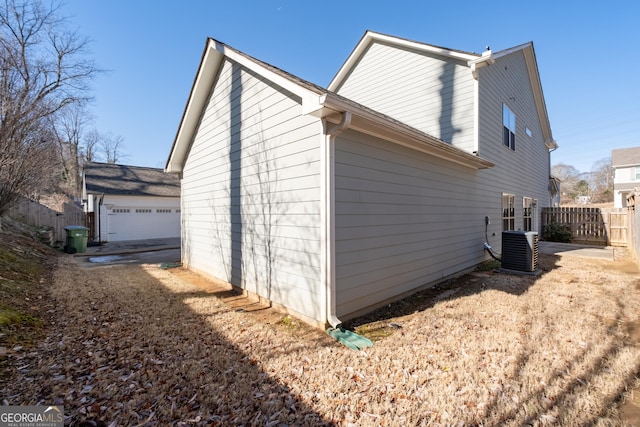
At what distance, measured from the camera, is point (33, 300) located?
4.70 m

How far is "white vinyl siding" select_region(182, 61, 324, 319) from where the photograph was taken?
4191 mm

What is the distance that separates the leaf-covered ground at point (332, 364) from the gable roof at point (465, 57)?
6491 mm

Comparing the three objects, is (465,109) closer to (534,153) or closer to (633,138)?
(534,153)

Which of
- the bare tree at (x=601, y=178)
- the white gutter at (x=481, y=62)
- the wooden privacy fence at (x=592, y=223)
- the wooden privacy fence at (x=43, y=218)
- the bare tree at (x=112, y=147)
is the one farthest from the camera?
the bare tree at (x=601, y=178)

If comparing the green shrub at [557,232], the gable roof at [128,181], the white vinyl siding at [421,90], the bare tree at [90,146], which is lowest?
the green shrub at [557,232]

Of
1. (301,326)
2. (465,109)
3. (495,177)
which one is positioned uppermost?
(465,109)

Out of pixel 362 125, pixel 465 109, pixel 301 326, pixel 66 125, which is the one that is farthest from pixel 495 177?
pixel 66 125

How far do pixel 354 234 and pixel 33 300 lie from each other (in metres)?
5.56

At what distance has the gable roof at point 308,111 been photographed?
12.1ft

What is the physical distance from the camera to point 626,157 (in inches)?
1132

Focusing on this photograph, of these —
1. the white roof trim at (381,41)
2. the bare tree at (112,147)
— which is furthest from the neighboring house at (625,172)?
the bare tree at (112,147)

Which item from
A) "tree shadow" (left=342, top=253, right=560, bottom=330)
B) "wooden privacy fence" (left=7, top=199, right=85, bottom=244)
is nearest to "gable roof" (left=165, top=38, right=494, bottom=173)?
"tree shadow" (left=342, top=253, right=560, bottom=330)

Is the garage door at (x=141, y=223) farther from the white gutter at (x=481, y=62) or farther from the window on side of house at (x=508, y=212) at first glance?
the window on side of house at (x=508, y=212)

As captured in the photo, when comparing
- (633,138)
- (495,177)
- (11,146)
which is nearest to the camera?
(11,146)
